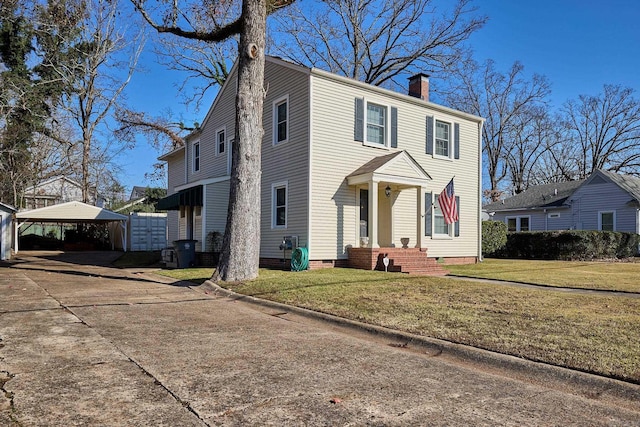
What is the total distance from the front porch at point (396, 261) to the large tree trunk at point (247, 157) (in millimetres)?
3773

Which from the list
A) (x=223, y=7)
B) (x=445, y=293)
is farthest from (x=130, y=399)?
(x=223, y=7)

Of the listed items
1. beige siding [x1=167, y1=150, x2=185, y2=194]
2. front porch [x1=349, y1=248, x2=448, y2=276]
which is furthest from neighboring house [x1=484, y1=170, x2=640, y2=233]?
beige siding [x1=167, y1=150, x2=185, y2=194]

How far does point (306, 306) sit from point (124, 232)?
74.2 feet

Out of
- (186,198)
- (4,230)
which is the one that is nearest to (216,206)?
(186,198)

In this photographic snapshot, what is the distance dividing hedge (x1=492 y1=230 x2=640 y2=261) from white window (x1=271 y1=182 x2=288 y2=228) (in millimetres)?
13476

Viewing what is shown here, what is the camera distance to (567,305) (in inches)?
271

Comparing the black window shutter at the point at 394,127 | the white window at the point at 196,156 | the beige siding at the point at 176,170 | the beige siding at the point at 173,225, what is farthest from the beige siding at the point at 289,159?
the beige siding at the point at 176,170

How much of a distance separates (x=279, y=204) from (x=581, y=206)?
1995 cm

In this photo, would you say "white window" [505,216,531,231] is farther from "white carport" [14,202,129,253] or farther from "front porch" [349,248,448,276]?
"white carport" [14,202,129,253]

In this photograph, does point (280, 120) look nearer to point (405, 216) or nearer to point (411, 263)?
point (405, 216)

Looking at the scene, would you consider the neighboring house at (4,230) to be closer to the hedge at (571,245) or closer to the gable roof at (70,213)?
the gable roof at (70,213)

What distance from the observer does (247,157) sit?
34.3ft

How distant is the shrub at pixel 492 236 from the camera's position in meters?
19.2

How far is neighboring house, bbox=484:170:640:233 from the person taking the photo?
934 inches
